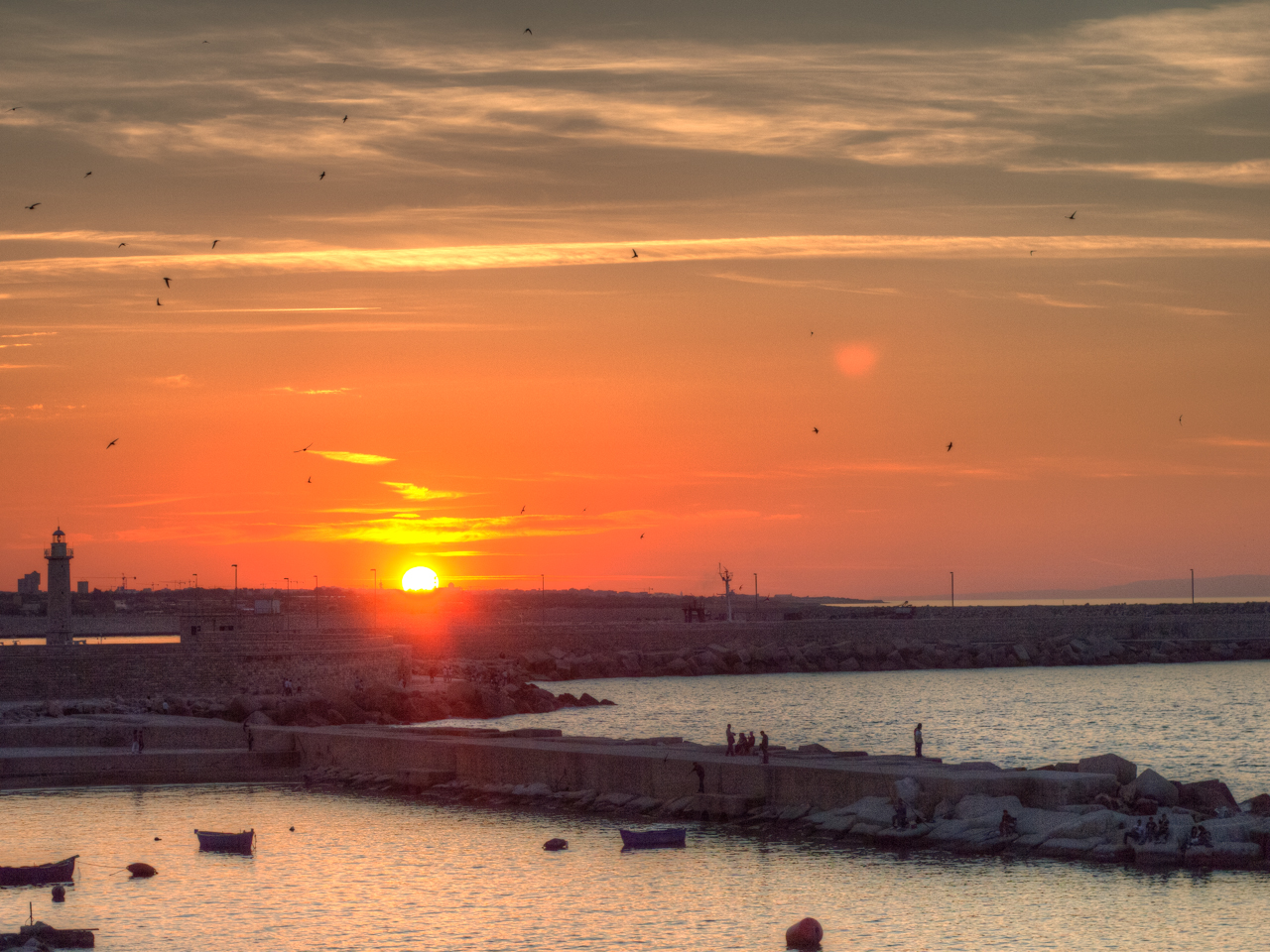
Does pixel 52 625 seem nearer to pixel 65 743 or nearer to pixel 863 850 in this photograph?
pixel 65 743

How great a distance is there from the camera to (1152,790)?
29.3 meters

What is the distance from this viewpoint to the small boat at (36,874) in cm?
2725

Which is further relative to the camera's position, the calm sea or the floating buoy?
the calm sea

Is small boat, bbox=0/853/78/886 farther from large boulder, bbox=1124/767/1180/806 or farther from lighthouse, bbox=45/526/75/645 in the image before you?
lighthouse, bbox=45/526/75/645

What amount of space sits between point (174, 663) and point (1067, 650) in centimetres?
7728

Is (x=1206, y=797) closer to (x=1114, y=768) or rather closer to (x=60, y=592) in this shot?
(x=1114, y=768)

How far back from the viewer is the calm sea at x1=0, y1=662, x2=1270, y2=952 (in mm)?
23094

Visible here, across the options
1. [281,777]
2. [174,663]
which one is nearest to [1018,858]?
[281,777]

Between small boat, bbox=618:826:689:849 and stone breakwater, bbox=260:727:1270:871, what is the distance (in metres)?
1.91

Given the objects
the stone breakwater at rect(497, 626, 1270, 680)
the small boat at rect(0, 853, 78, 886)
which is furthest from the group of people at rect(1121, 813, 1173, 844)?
the stone breakwater at rect(497, 626, 1270, 680)

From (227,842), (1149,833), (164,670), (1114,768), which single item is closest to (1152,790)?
(1114,768)

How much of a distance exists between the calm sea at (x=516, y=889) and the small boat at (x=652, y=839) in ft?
1.34

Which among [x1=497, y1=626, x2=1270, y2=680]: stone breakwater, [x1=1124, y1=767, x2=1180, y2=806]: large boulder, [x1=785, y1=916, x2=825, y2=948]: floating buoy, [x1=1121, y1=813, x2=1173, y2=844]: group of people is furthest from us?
[x1=497, y1=626, x2=1270, y2=680]: stone breakwater

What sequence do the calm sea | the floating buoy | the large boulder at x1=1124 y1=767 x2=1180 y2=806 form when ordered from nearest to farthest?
the floating buoy
the calm sea
the large boulder at x1=1124 y1=767 x2=1180 y2=806
